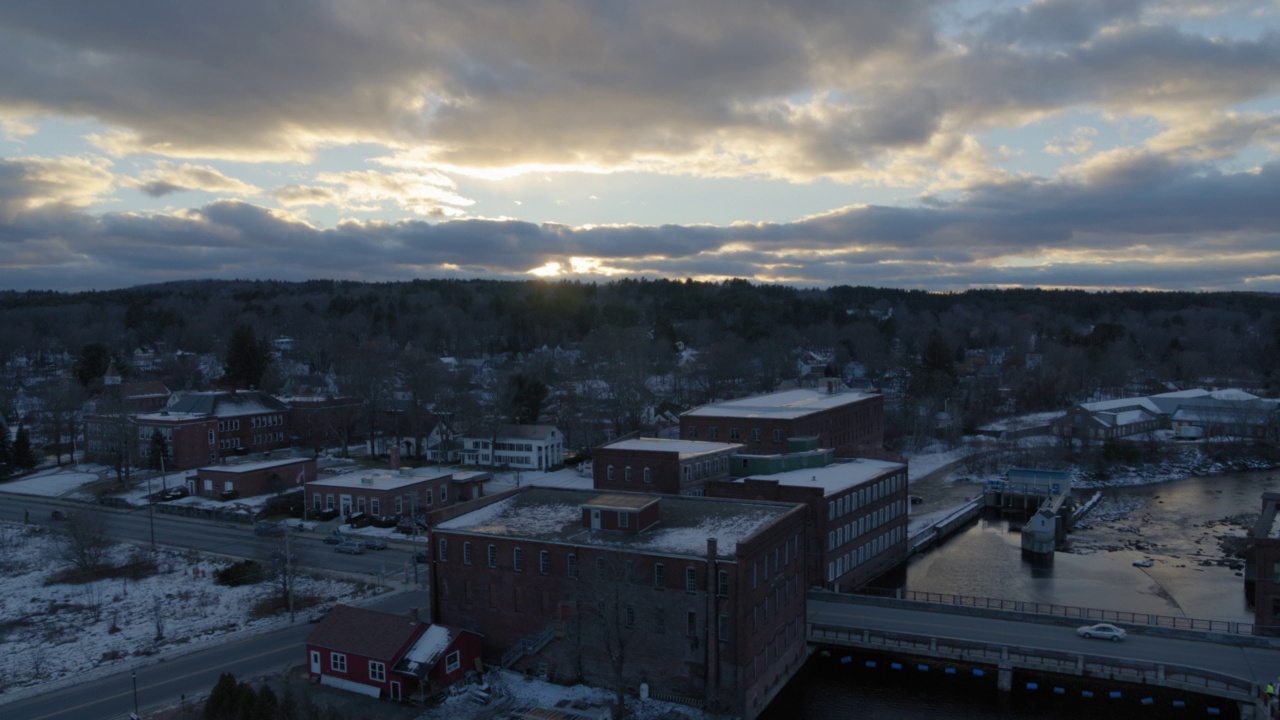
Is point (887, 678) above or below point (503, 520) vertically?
below

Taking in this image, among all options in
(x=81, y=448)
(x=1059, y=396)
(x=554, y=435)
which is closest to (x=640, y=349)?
(x=554, y=435)

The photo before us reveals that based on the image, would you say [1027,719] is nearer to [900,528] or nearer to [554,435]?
[900,528]

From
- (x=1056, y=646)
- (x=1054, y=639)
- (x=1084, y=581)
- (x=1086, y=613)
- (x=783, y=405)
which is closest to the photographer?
(x=1056, y=646)

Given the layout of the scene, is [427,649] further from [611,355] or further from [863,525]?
[611,355]

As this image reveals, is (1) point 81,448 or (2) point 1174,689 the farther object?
(1) point 81,448

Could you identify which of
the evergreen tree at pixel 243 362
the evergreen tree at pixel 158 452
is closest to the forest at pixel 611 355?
the evergreen tree at pixel 243 362

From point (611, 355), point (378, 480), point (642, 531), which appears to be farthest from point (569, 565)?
point (611, 355)

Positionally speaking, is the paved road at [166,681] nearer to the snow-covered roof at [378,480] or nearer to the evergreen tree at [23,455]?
the snow-covered roof at [378,480]
